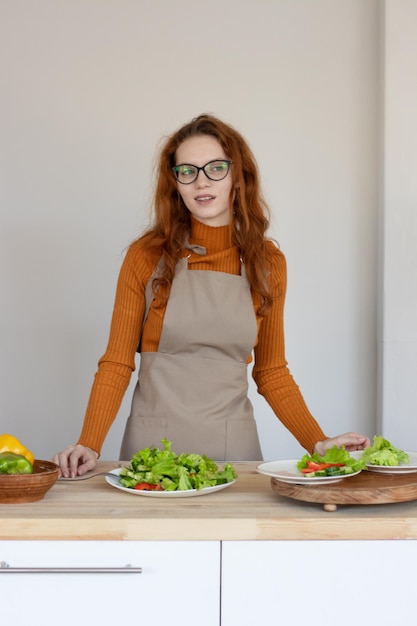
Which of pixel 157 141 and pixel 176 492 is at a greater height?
pixel 157 141

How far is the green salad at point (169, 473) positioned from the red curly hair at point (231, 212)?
2.26 ft

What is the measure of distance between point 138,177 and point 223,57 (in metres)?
0.64

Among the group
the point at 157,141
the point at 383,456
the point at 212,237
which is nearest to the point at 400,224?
the point at 157,141

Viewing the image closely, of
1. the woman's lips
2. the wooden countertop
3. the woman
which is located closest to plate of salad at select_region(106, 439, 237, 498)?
the wooden countertop

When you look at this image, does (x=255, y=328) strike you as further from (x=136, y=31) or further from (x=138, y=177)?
(x=136, y=31)

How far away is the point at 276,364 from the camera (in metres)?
2.29

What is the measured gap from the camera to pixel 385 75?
3.21m

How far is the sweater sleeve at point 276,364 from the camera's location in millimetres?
2229

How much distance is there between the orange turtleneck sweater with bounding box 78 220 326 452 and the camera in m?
2.04
